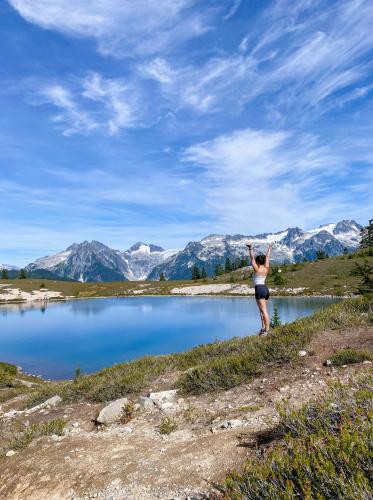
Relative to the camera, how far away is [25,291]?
153 meters

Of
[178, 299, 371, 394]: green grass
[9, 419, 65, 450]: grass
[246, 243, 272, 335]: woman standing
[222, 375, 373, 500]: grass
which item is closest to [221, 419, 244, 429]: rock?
[222, 375, 373, 500]: grass

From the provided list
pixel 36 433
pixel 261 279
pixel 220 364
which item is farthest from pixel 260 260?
pixel 36 433

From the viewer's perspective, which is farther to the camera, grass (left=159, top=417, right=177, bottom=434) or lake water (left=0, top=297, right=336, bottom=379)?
lake water (left=0, top=297, right=336, bottom=379)

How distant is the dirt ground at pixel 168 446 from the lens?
6688 mm

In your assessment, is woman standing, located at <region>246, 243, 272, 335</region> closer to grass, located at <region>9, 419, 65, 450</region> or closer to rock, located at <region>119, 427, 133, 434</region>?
rock, located at <region>119, 427, 133, 434</region>

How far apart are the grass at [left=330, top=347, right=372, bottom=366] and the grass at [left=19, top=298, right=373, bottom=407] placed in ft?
4.15

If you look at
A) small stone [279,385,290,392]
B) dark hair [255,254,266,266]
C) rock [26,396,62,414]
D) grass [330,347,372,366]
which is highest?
dark hair [255,254,266,266]

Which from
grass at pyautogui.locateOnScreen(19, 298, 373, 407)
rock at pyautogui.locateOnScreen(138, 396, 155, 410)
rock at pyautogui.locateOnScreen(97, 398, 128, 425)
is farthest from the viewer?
grass at pyautogui.locateOnScreen(19, 298, 373, 407)

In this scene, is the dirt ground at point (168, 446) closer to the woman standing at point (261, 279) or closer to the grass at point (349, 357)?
the grass at point (349, 357)

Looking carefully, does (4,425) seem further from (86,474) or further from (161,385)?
(86,474)

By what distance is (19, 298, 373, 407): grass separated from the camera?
11.9 m

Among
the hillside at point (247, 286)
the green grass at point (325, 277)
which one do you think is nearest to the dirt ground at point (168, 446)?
the hillside at point (247, 286)

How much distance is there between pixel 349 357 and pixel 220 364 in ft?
13.6

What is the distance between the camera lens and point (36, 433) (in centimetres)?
1072
